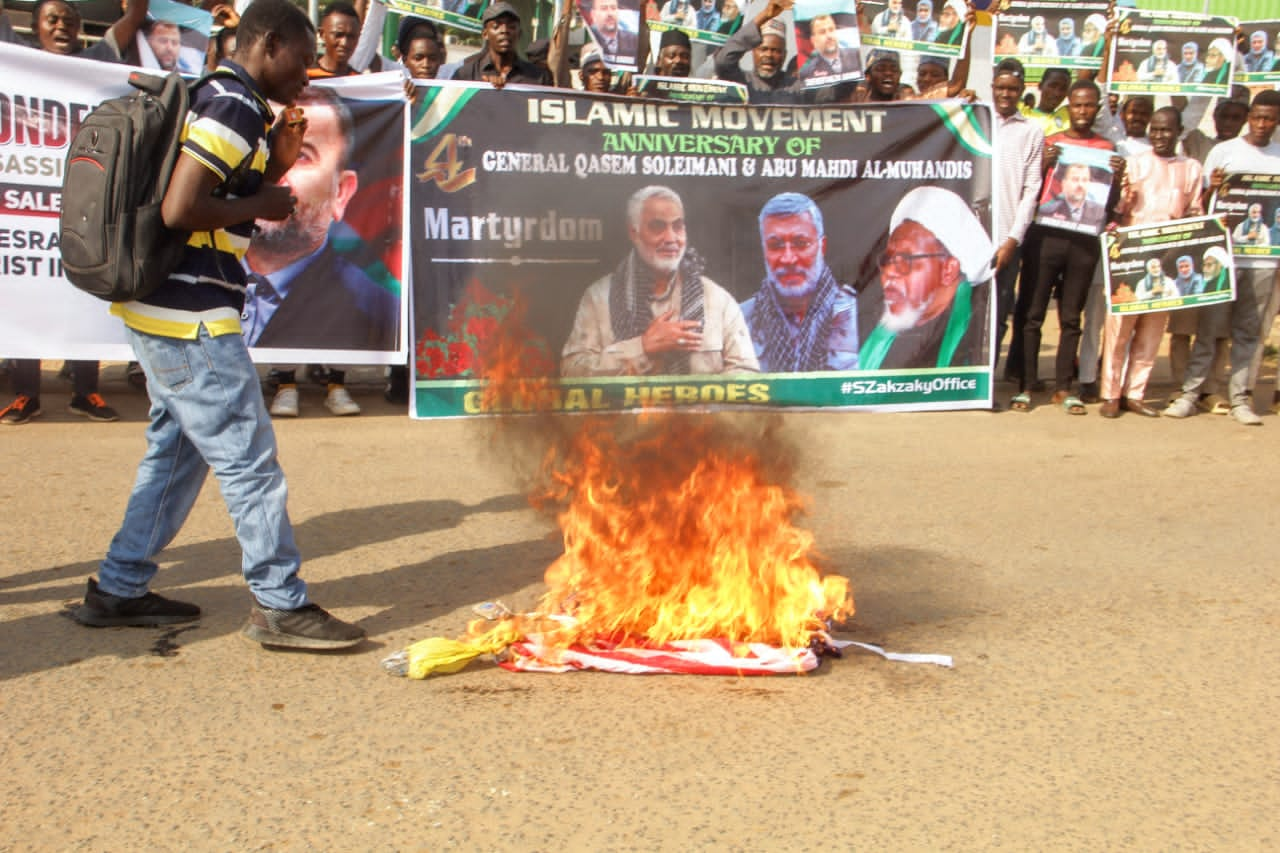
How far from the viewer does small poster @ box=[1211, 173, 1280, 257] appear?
8.49 meters

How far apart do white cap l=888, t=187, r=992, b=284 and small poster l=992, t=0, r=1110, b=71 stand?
2025mm

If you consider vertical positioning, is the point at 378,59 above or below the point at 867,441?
above

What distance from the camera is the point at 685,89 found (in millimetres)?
8258

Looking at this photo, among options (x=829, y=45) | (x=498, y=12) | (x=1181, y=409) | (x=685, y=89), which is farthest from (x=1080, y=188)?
(x=498, y=12)

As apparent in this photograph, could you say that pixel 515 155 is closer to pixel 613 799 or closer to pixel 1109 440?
pixel 1109 440

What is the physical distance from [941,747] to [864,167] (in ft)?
19.1

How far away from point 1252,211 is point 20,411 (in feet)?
27.5

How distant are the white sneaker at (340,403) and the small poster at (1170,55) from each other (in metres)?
6.36

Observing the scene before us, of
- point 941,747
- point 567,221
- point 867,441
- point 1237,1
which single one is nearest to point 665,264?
point 567,221

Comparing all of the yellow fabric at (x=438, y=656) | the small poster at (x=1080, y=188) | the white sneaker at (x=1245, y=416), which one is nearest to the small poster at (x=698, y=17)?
the small poster at (x=1080, y=188)

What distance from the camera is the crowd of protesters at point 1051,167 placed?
8.31m

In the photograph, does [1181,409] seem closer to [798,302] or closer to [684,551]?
[798,302]

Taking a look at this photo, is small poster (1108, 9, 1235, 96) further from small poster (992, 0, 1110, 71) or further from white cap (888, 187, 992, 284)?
white cap (888, 187, 992, 284)

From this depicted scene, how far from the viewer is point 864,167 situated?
8.34 meters
